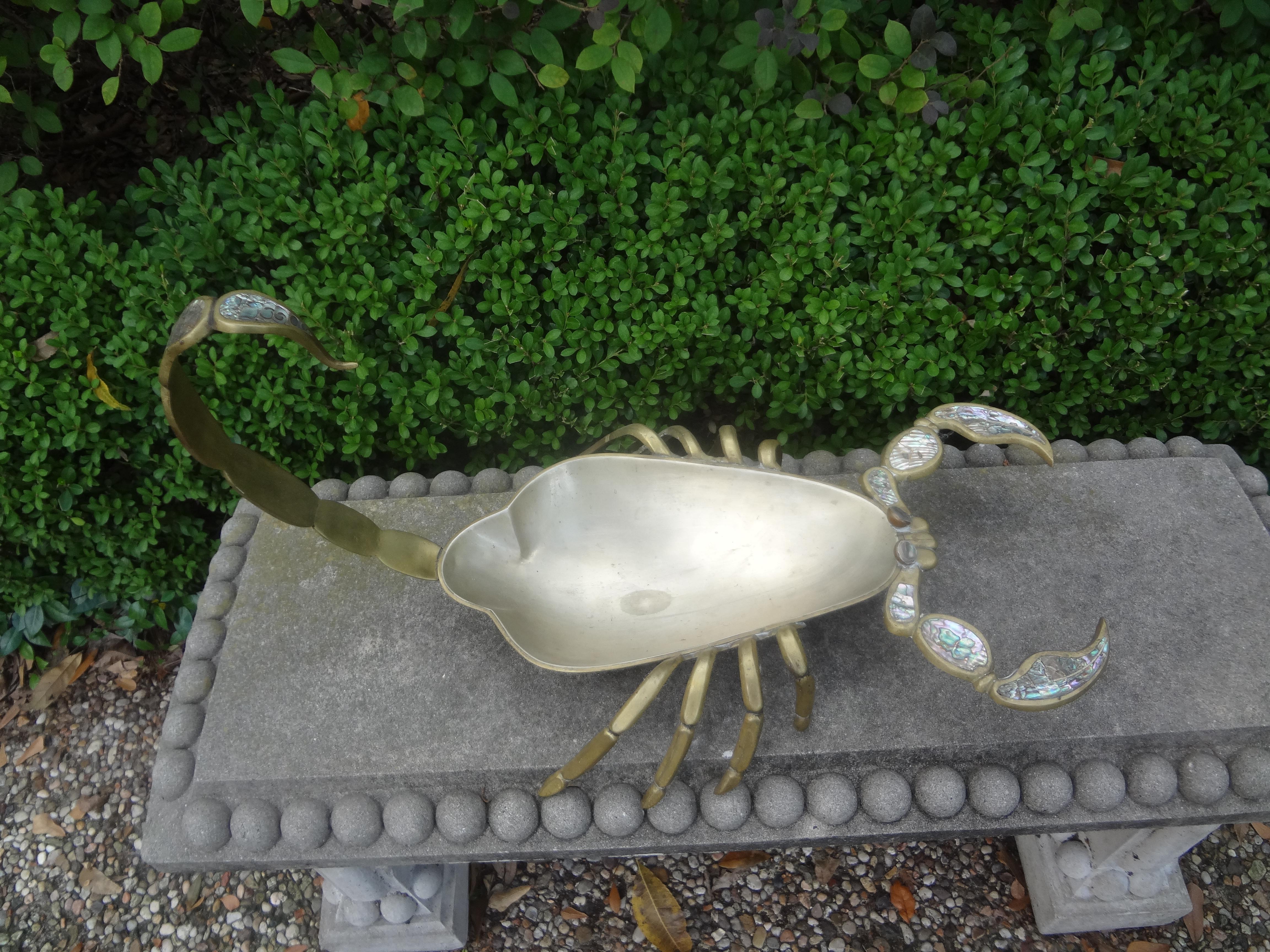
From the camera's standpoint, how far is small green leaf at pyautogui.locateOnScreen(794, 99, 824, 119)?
6.98ft

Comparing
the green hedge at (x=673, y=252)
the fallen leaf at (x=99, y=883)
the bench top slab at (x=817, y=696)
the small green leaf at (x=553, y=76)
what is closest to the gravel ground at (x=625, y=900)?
the fallen leaf at (x=99, y=883)

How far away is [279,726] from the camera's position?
5.98 feet

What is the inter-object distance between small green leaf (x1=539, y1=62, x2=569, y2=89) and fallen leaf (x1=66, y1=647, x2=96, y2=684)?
247 centimetres

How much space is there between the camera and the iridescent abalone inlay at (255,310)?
4.09 feet

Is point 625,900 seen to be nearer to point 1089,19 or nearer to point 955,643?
point 955,643

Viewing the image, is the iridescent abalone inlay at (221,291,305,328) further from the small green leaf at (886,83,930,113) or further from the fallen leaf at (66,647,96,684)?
the fallen leaf at (66,647,96,684)

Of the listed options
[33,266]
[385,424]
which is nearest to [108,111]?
[33,266]

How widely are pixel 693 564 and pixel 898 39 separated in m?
1.29

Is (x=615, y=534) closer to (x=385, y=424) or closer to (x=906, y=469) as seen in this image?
(x=906, y=469)

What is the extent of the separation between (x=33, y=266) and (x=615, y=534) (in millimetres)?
1774

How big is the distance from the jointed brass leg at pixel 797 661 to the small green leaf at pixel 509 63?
4.80 feet

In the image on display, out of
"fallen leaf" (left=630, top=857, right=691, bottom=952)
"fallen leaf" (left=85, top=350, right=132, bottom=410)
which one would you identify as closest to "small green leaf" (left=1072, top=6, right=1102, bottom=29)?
"fallen leaf" (left=630, top=857, right=691, bottom=952)

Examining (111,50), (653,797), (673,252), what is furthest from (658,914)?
(111,50)

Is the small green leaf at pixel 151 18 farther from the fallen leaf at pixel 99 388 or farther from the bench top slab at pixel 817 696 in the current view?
the bench top slab at pixel 817 696
